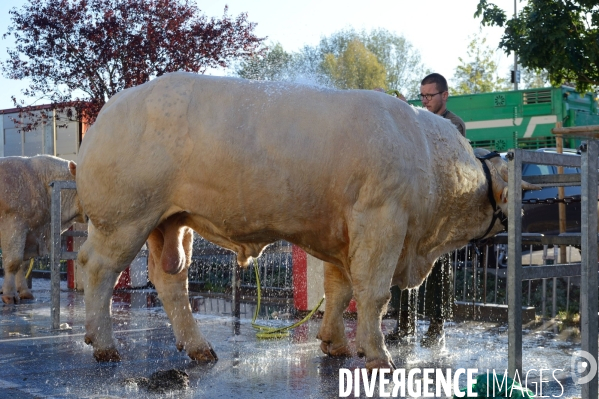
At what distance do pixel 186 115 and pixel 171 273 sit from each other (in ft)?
4.04

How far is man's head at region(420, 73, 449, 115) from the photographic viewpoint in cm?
686

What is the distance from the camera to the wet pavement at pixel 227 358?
4.62 meters

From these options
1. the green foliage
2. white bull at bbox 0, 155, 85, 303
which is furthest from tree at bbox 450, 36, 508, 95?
white bull at bbox 0, 155, 85, 303

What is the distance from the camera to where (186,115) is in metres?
5.08

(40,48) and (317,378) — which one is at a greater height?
(40,48)

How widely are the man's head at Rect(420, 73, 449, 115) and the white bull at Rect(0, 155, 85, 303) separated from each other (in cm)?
527

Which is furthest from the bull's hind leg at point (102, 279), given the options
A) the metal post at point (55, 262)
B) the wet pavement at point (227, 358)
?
Answer: the metal post at point (55, 262)

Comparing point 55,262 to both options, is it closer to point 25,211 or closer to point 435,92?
point 25,211

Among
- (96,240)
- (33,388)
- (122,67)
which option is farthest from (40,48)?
(33,388)

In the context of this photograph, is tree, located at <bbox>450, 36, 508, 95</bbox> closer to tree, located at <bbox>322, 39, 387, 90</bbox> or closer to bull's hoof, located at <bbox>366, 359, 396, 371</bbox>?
tree, located at <bbox>322, 39, 387, 90</bbox>

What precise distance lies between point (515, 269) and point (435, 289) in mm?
3208

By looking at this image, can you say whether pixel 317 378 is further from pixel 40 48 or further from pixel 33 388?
pixel 40 48

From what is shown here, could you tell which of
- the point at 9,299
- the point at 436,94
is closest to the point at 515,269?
the point at 436,94

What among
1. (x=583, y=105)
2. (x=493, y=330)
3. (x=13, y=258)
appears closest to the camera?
(x=493, y=330)
